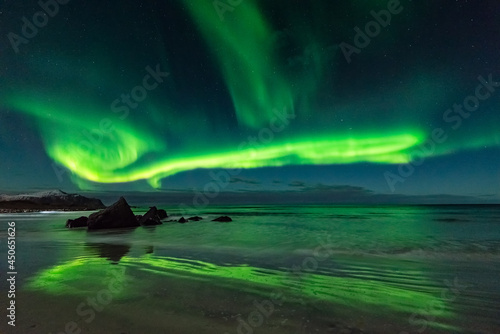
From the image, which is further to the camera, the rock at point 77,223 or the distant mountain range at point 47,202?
the distant mountain range at point 47,202

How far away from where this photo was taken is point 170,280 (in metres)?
6.68

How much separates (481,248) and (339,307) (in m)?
12.8

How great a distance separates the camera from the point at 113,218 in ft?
77.4

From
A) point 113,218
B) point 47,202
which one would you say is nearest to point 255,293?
point 113,218

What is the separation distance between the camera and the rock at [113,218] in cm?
2236

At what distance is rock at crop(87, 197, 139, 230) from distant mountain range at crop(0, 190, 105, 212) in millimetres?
82896

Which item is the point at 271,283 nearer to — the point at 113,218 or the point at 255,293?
the point at 255,293

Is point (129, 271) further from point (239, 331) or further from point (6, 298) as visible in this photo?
point (239, 331)

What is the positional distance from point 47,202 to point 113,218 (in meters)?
101

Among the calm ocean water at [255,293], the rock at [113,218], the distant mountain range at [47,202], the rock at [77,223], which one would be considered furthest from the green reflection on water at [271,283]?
the distant mountain range at [47,202]

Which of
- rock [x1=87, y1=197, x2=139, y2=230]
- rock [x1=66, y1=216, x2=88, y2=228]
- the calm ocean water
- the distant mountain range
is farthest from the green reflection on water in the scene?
the distant mountain range

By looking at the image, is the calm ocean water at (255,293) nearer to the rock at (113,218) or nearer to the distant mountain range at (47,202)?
the rock at (113,218)

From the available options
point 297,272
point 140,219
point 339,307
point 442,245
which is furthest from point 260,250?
point 140,219

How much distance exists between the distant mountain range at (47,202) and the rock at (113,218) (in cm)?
8290
